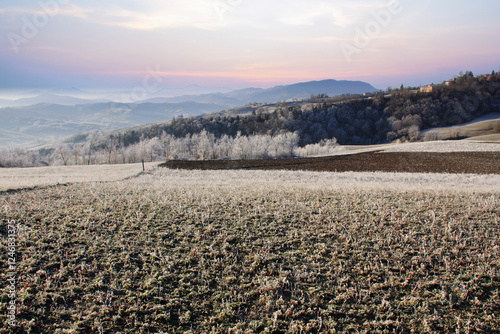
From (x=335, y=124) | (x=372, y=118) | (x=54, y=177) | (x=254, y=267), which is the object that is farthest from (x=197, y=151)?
(x=372, y=118)

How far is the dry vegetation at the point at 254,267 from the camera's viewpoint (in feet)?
21.7

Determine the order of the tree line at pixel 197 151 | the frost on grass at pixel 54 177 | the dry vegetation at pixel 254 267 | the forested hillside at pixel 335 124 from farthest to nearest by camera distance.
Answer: the forested hillside at pixel 335 124 < the tree line at pixel 197 151 < the frost on grass at pixel 54 177 < the dry vegetation at pixel 254 267

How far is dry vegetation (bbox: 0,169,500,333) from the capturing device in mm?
6629

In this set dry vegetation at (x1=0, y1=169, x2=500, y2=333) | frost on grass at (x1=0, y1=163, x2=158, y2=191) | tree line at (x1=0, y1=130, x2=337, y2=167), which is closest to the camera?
dry vegetation at (x1=0, y1=169, x2=500, y2=333)

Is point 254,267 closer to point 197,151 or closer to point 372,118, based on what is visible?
point 197,151

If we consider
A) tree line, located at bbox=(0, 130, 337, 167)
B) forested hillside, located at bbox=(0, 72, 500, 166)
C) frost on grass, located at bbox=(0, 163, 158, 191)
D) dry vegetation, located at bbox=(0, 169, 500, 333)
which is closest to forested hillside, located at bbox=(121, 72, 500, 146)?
forested hillside, located at bbox=(0, 72, 500, 166)

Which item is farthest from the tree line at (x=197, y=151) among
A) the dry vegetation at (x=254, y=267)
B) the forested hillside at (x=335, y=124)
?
the dry vegetation at (x=254, y=267)

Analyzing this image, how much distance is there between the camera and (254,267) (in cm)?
880

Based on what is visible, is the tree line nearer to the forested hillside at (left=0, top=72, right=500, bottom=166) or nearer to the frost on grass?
the forested hillside at (left=0, top=72, right=500, bottom=166)

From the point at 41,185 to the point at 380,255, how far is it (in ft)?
78.4

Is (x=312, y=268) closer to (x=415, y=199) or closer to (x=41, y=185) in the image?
(x=415, y=199)

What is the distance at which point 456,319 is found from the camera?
263 inches

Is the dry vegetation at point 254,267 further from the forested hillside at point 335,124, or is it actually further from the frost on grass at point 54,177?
the forested hillside at point 335,124

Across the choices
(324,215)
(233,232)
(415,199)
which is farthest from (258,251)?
(415,199)
